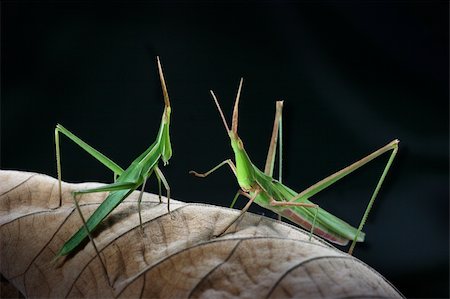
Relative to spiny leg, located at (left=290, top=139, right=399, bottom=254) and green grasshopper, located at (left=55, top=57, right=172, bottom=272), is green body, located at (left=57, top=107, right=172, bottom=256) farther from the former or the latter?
spiny leg, located at (left=290, top=139, right=399, bottom=254)


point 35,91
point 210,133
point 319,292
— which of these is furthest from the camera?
point 35,91

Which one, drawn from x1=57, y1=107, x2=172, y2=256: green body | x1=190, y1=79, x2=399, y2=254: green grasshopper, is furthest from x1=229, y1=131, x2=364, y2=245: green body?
x1=57, y1=107, x2=172, y2=256: green body

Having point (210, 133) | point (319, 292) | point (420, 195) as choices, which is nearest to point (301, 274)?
point (319, 292)

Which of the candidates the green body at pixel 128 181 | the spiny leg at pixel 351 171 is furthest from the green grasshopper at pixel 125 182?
the spiny leg at pixel 351 171

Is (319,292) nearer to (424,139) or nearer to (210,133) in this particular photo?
(210,133)

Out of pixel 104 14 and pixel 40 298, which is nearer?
pixel 40 298

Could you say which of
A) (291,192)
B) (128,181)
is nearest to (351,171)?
(291,192)

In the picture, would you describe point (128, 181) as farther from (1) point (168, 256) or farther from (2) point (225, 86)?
(2) point (225, 86)
